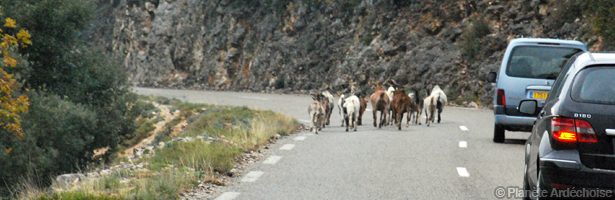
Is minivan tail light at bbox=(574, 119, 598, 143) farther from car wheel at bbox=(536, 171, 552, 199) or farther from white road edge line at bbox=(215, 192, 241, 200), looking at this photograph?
white road edge line at bbox=(215, 192, 241, 200)

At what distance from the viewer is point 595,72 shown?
5.64m

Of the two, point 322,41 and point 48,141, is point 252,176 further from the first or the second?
point 322,41

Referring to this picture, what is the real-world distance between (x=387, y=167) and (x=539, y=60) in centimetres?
447

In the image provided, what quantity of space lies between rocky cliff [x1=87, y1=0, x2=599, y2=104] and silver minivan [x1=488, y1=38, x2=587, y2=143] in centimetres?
1497

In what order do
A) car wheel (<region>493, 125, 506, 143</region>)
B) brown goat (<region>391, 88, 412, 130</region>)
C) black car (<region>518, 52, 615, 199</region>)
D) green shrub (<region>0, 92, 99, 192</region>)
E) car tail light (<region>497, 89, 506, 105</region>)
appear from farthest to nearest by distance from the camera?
green shrub (<region>0, 92, 99, 192</region>), brown goat (<region>391, 88, 412, 130</region>), car wheel (<region>493, 125, 506, 143</region>), car tail light (<region>497, 89, 506, 105</region>), black car (<region>518, 52, 615, 199</region>)

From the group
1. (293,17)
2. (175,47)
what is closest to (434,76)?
(293,17)

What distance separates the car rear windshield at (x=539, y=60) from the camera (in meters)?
13.4

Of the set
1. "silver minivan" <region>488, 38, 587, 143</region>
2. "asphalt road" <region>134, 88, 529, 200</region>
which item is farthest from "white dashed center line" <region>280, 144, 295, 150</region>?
"silver minivan" <region>488, 38, 587, 143</region>

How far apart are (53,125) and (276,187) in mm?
16147

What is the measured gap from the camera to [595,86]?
18.3 feet

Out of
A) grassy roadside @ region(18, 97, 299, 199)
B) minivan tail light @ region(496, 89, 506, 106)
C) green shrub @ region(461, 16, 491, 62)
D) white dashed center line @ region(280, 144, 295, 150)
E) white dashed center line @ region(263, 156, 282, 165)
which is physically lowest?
white dashed center line @ region(280, 144, 295, 150)

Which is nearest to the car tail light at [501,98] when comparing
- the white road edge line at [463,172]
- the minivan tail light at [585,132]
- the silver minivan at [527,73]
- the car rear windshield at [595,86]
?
the silver minivan at [527,73]

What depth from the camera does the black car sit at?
5434mm

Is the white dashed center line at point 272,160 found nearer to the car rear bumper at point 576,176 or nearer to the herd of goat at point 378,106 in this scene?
the herd of goat at point 378,106
